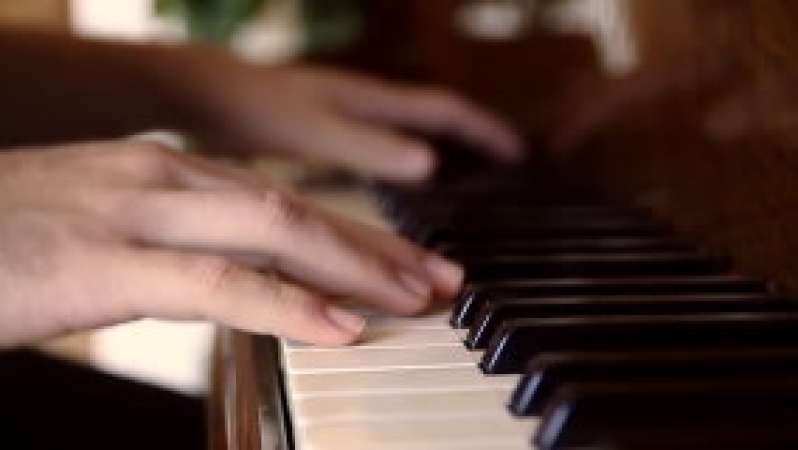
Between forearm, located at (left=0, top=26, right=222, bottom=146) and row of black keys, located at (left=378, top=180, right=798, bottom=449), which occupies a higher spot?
row of black keys, located at (left=378, top=180, right=798, bottom=449)

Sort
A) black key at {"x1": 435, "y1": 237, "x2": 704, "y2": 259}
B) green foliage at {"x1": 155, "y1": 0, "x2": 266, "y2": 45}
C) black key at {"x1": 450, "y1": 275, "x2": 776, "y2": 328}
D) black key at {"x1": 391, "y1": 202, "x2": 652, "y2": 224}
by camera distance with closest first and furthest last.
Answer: black key at {"x1": 450, "y1": 275, "x2": 776, "y2": 328}
black key at {"x1": 435, "y1": 237, "x2": 704, "y2": 259}
black key at {"x1": 391, "y1": 202, "x2": 652, "y2": 224}
green foliage at {"x1": 155, "y1": 0, "x2": 266, "y2": 45}

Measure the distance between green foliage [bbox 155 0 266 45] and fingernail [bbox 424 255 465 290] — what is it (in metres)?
1.08

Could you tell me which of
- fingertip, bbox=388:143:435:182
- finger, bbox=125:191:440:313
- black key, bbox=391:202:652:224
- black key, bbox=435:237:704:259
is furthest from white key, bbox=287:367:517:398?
fingertip, bbox=388:143:435:182

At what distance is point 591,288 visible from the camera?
0.72 metres

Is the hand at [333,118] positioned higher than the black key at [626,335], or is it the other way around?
the black key at [626,335]

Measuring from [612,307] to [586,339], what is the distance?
7 centimetres

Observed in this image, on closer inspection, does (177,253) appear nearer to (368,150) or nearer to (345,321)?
(345,321)

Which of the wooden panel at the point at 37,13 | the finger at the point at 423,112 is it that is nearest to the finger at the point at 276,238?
the finger at the point at 423,112

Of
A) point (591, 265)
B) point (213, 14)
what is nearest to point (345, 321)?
point (591, 265)

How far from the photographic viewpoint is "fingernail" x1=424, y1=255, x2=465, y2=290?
75cm

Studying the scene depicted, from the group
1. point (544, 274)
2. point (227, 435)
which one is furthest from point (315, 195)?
point (227, 435)

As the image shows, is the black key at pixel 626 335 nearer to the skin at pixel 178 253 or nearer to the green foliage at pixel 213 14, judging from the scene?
the skin at pixel 178 253

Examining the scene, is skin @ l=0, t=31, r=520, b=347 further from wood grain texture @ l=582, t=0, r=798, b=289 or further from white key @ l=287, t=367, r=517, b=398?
wood grain texture @ l=582, t=0, r=798, b=289

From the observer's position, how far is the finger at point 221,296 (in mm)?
636
